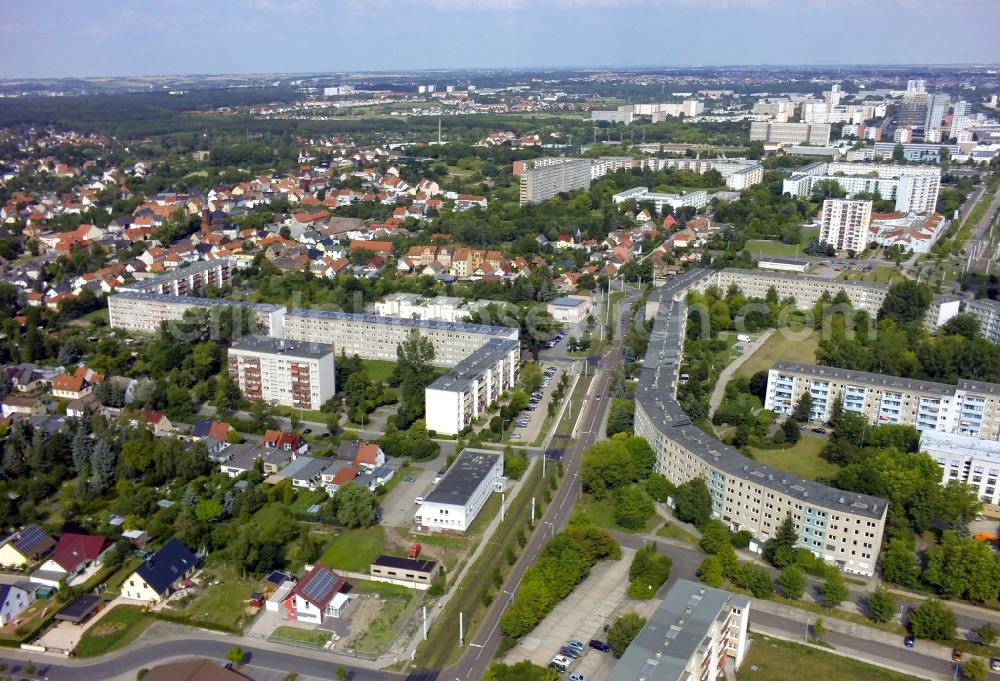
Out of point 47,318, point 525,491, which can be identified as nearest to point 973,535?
point 525,491

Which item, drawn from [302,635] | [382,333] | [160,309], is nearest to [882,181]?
[382,333]

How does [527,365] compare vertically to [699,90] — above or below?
below

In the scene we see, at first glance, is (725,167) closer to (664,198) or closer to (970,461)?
(664,198)

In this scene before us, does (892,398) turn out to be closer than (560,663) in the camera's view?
No

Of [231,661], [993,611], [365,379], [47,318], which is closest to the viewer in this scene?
[231,661]

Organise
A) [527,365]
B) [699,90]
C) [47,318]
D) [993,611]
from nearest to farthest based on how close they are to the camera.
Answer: [993,611] → [527,365] → [47,318] → [699,90]

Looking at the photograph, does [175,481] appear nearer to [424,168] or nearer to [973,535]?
[973,535]

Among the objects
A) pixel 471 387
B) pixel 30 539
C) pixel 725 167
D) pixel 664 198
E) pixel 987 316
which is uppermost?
pixel 725 167

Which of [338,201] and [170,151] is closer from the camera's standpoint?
[338,201]
